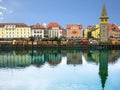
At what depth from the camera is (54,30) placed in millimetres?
108750

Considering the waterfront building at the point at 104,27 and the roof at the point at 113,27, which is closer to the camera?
the waterfront building at the point at 104,27

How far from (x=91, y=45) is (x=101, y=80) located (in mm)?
63737

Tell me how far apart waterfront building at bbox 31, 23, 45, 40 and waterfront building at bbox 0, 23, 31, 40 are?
1.73 m

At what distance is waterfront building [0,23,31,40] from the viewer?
344 ft

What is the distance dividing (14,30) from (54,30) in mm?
13636

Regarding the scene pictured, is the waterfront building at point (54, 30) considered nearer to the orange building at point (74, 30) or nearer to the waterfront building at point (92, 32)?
the orange building at point (74, 30)

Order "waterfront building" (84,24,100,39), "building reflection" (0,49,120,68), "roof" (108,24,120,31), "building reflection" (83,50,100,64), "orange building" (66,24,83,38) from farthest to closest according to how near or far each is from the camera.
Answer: "roof" (108,24,120,31) → "waterfront building" (84,24,100,39) → "orange building" (66,24,83,38) → "building reflection" (83,50,100,64) → "building reflection" (0,49,120,68)

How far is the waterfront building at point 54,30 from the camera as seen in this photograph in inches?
4277

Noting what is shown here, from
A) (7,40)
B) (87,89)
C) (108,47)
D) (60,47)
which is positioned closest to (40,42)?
(60,47)

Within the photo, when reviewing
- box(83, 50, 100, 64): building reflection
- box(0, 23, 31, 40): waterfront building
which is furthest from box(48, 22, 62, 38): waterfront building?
box(83, 50, 100, 64): building reflection

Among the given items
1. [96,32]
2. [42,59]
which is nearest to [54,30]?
[96,32]

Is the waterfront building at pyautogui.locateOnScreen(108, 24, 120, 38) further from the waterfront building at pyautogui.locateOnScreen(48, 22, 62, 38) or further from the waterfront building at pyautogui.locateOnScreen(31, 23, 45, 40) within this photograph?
the waterfront building at pyautogui.locateOnScreen(31, 23, 45, 40)

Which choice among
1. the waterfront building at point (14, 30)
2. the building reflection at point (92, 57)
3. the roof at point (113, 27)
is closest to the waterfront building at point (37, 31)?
the waterfront building at point (14, 30)

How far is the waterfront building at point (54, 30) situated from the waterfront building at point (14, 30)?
7.66 meters
